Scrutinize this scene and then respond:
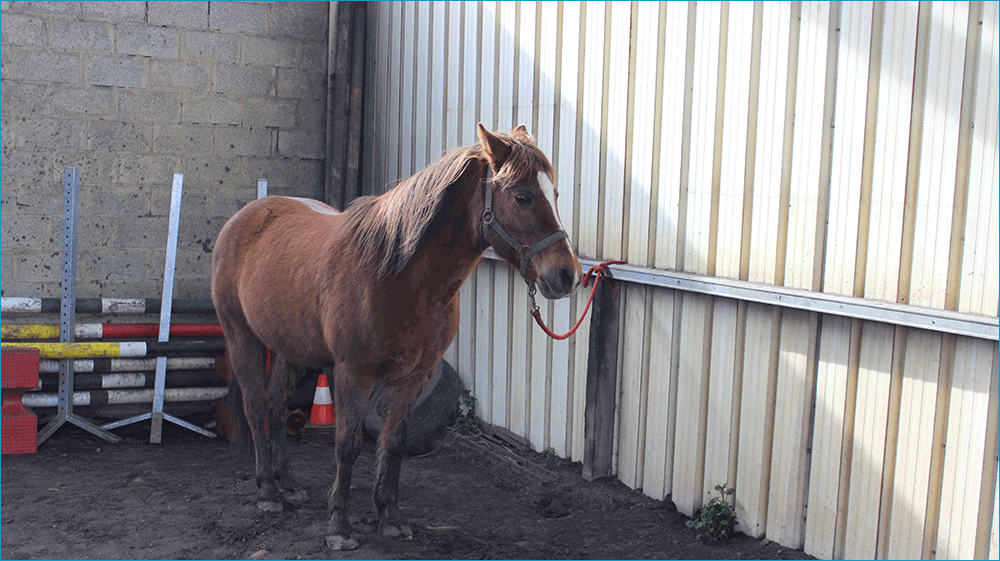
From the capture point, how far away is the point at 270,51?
6.18 meters

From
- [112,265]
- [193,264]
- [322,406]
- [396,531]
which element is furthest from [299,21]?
[396,531]

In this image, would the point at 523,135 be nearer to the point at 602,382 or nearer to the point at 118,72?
the point at 602,382

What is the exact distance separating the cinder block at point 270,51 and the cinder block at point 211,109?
36cm

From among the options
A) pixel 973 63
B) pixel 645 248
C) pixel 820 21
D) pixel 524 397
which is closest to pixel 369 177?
pixel 524 397

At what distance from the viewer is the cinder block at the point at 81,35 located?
5.50 metres

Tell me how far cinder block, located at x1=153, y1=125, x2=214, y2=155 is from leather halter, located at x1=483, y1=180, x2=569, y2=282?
3825mm

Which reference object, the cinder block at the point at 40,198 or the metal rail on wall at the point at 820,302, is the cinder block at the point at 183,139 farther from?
the metal rail on wall at the point at 820,302

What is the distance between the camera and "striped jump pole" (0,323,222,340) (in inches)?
205

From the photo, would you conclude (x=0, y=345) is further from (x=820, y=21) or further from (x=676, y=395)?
(x=820, y=21)

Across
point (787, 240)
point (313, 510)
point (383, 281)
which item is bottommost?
point (313, 510)

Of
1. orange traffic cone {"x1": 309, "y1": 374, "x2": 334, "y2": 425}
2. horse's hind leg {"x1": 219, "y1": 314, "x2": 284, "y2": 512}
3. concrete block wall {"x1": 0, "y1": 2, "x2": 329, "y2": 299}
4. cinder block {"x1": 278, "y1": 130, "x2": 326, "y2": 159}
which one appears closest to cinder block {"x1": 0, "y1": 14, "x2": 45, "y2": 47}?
concrete block wall {"x1": 0, "y1": 2, "x2": 329, "y2": 299}

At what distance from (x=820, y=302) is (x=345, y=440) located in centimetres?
203

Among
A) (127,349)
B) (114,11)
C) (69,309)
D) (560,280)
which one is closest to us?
(560,280)

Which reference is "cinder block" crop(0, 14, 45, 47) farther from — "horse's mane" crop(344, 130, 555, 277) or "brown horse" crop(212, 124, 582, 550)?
"horse's mane" crop(344, 130, 555, 277)
